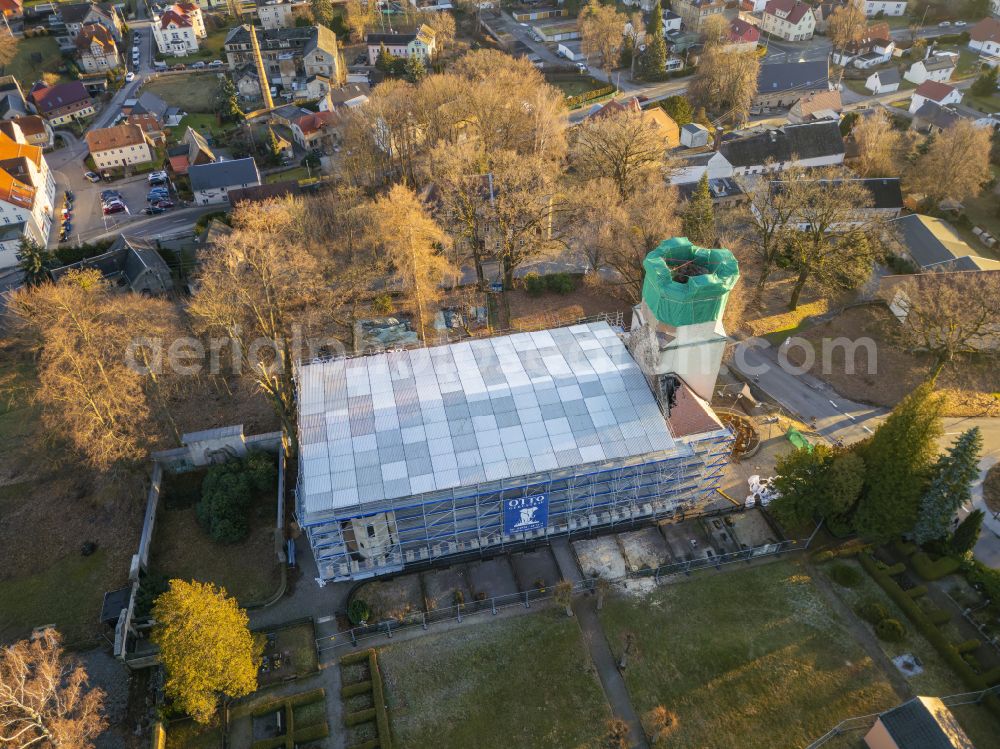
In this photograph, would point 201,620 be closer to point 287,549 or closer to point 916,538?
point 287,549

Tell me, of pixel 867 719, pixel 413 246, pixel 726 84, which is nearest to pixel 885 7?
pixel 726 84

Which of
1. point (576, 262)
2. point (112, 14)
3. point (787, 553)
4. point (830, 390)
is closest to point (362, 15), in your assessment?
point (112, 14)

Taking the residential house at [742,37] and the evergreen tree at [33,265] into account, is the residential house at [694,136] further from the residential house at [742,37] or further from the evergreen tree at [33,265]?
the evergreen tree at [33,265]

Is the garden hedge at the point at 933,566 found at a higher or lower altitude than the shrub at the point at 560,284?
lower

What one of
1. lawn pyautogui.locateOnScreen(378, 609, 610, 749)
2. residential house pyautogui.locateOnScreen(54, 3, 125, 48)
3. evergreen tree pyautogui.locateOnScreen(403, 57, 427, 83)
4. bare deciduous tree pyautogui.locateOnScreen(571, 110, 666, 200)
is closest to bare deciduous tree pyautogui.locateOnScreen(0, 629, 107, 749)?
lawn pyautogui.locateOnScreen(378, 609, 610, 749)

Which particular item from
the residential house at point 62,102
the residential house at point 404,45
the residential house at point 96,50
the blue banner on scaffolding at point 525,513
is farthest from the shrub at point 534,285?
the residential house at point 96,50

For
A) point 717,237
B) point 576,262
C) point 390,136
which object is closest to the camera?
point 717,237

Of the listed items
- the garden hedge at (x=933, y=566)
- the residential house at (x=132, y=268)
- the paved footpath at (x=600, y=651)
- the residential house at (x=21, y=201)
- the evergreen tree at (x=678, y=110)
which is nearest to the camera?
the paved footpath at (x=600, y=651)
